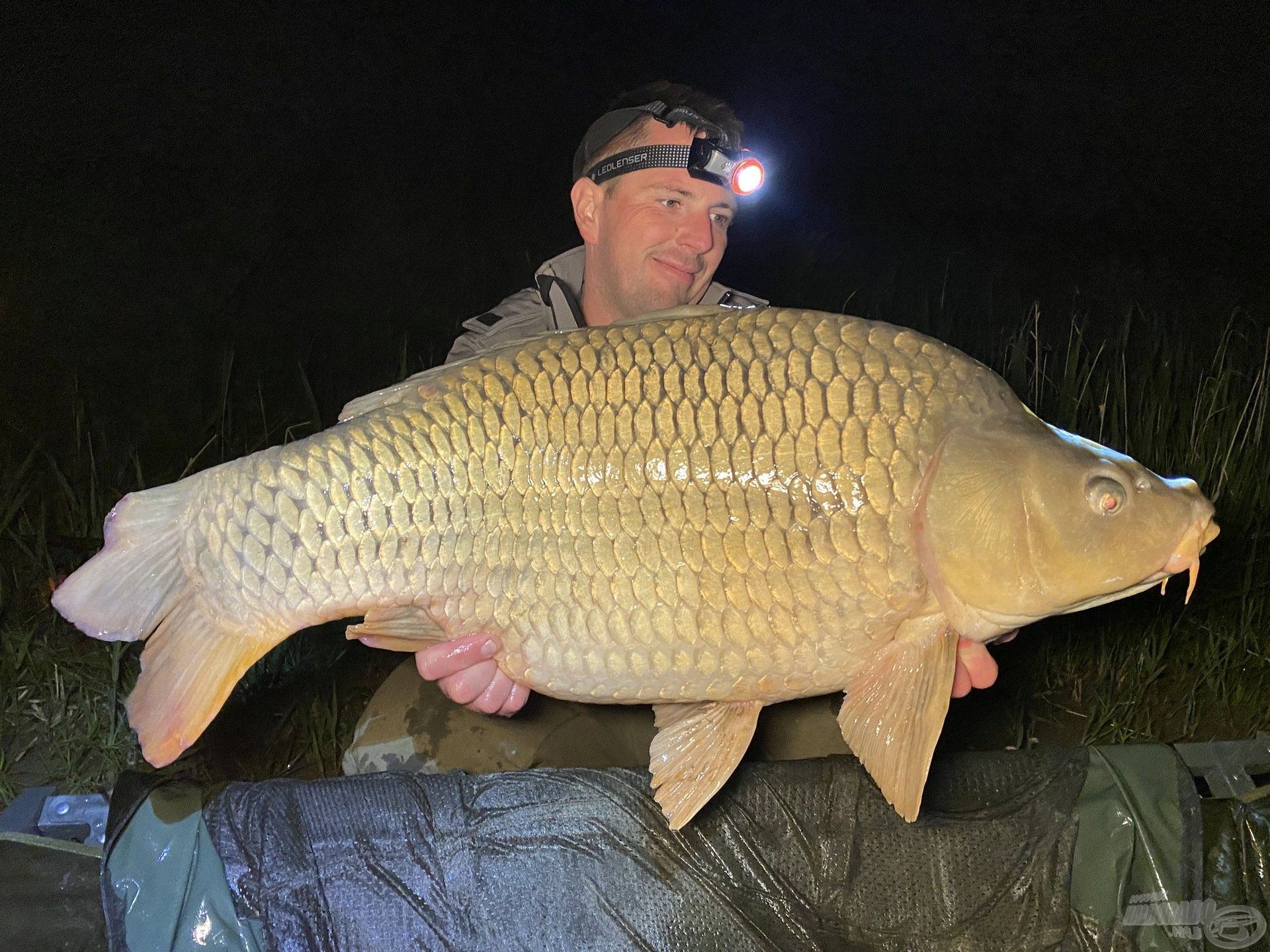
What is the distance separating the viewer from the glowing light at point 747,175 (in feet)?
6.46

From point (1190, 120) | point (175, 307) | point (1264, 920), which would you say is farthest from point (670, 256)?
point (1190, 120)

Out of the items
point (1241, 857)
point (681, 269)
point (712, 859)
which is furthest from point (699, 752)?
point (681, 269)

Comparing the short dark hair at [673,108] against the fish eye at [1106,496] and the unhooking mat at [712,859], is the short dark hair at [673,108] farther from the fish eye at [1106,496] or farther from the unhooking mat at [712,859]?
the unhooking mat at [712,859]

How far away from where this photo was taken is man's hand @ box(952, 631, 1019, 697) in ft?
4.73

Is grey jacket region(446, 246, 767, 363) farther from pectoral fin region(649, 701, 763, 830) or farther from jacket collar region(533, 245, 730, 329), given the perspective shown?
pectoral fin region(649, 701, 763, 830)

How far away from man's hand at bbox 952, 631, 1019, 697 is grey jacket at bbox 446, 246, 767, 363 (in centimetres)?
91

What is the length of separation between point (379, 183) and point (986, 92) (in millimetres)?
6703

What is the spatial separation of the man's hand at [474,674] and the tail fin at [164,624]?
25cm

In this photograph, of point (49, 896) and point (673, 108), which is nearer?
point (49, 896)

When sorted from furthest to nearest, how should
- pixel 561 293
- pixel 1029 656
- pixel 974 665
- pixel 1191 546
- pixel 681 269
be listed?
pixel 1029 656, pixel 561 293, pixel 681 269, pixel 974 665, pixel 1191 546

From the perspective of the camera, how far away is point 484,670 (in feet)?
4.99

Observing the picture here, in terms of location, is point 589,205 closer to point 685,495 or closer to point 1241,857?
point 685,495

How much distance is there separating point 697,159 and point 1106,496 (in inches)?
44.7

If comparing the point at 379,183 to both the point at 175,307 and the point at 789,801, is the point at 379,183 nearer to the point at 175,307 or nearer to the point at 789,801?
the point at 175,307
